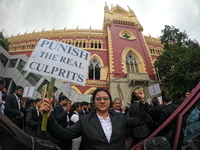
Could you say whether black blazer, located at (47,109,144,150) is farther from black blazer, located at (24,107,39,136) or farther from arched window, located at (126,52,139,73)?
arched window, located at (126,52,139,73)

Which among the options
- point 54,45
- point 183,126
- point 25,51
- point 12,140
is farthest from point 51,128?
point 25,51

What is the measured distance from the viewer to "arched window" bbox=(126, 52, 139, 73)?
15.7 metres

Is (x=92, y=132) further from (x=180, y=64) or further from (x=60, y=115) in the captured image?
(x=180, y=64)

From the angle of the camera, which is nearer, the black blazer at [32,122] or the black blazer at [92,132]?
the black blazer at [92,132]

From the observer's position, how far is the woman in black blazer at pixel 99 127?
4.15 ft

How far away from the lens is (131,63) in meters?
16.1

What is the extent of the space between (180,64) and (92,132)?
10.8 m

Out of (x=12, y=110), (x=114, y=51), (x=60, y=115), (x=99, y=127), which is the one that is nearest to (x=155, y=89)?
(x=60, y=115)

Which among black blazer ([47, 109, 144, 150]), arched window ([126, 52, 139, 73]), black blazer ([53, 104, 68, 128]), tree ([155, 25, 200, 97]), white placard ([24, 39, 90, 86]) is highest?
arched window ([126, 52, 139, 73])

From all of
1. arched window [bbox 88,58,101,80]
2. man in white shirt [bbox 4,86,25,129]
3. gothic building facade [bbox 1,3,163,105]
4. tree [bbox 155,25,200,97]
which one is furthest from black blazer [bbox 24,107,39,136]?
arched window [bbox 88,58,101,80]

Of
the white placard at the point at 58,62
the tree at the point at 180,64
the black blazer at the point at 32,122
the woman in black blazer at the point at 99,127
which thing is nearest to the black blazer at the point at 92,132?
the woman in black blazer at the point at 99,127

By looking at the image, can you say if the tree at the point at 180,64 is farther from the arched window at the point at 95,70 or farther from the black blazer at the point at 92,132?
the black blazer at the point at 92,132

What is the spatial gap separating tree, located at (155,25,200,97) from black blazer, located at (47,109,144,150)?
963 cm

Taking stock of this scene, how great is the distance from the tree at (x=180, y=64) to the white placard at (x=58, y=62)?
9.76 m
